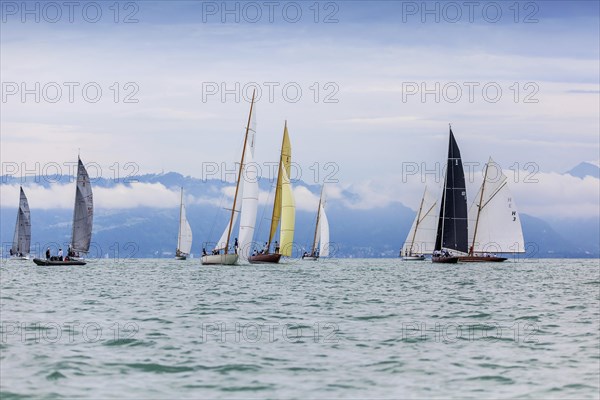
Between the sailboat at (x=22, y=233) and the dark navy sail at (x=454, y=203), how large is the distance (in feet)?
246

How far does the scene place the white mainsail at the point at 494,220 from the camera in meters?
138

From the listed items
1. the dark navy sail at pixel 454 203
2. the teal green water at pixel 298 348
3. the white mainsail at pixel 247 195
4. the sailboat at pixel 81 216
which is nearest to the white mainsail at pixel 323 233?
the dark navy sail at pixel 454 203

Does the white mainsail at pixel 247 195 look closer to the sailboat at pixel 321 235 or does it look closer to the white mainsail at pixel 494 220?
the white mainsail at pixel 494 220

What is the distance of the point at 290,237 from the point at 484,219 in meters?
35.0

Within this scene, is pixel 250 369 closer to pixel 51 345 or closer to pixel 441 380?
pixel 441 380

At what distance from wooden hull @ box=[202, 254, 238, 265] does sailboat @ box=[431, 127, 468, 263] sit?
34.5m

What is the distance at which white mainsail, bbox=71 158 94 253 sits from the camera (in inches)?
4791

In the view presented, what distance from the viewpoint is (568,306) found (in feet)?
165

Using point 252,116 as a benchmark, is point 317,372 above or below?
below

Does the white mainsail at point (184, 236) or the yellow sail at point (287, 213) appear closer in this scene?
the yellow sail at point (287, 213)

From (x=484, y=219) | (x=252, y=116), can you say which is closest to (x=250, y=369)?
(x=252, y=116)

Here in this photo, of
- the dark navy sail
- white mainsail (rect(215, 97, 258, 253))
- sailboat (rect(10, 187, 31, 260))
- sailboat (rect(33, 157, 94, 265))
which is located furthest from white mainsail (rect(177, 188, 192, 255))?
white mainsail (rect(215, 97, 258, 253))

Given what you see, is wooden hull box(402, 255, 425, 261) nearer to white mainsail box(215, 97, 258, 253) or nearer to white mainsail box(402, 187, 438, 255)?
white mainsail box(402, 187, 438, 255)

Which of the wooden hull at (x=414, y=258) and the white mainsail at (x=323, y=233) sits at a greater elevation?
the white mainsail at (x=323, y=233)
